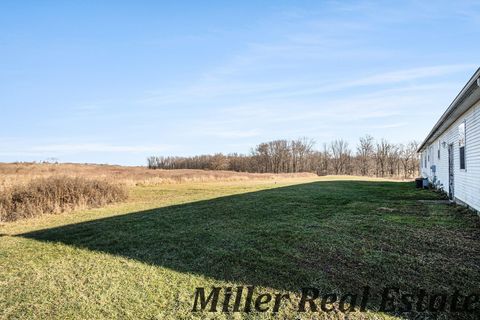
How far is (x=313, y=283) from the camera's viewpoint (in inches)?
157

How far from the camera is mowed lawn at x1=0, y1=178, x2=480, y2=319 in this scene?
3670 millimetres

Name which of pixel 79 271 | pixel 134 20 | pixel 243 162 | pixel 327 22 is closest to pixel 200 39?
pixel 134 20

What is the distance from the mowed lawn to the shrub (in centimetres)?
249

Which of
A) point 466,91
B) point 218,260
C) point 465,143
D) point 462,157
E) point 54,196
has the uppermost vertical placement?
point 466,91

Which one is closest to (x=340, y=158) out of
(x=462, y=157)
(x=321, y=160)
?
(x=321, y=160)

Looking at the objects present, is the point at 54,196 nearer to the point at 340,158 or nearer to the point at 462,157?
the point at 462,157

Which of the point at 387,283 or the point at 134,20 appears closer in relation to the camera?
→ the point at 387,283

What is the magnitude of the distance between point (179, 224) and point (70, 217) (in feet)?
12.1

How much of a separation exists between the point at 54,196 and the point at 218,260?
9089 millimetres

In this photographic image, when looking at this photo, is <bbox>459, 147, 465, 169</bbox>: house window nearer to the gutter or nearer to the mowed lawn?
the gutter

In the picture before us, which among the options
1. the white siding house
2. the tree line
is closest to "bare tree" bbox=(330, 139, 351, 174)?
the tree line

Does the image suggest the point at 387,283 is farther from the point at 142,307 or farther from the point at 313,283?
the point at 142,307

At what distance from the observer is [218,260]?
16.1 feet

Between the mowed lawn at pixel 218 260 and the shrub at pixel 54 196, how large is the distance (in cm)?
249
